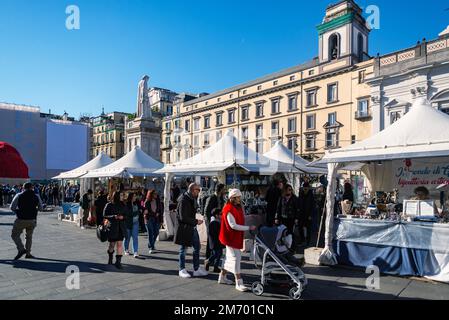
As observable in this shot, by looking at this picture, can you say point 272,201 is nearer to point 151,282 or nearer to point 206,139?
point 151,282

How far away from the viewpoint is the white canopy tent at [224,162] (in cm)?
971

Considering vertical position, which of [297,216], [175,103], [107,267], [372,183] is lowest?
[107,267]

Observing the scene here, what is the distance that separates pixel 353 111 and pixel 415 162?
27819 mm

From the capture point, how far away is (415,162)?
10.1 metres

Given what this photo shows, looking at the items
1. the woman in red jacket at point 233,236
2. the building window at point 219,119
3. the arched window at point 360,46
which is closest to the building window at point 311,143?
the arched window at point 360,46

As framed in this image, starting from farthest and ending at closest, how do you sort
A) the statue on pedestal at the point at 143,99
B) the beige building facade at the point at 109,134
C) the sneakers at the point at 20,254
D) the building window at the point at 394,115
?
1. the beige building facade at the point at 109,134
2. the building window at the point at 394,115
3. the statue on pedestal at the point at 143,99
4. the sneakers at the point at 20,254

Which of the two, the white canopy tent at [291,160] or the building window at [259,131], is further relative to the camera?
the building window at [259,131]

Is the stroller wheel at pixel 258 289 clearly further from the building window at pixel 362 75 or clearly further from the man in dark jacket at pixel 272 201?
the building window at pixel 362 75

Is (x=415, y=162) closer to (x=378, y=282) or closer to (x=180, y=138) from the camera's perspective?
(x=378, y=282)

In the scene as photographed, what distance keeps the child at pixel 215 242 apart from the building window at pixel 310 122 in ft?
116

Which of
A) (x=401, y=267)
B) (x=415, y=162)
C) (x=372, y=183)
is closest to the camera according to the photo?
(x=401, y=267)
